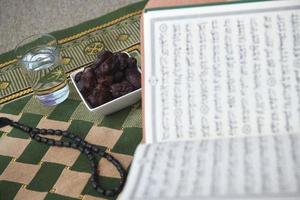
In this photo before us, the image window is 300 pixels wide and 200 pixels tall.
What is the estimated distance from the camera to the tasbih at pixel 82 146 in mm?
594

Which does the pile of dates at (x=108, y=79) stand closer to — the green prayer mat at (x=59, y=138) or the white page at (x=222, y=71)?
the green prayer mat at (x=59, y=138)

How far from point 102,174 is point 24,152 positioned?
0.42 ft

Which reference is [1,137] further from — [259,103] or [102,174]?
[259,103]

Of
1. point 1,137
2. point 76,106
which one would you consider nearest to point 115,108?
point 76,106

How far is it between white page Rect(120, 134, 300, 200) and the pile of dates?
21 cm

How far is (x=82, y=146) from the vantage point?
2.14 ft

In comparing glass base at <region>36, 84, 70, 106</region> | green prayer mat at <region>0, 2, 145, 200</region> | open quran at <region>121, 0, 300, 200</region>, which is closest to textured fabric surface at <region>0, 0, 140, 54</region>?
green prayer mat at <region>0, 2, 145, 200</region>

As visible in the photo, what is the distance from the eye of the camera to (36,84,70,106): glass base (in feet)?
2.40

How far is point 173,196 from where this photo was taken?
40cm

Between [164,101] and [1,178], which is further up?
[164,101]

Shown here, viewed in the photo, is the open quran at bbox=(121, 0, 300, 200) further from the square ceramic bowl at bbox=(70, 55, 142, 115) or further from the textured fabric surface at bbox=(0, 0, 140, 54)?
the textured fabric surface at bbox=(0, 0, 140, 54)

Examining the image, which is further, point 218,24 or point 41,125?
point 41,125

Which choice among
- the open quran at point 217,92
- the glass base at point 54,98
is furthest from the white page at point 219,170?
the glass base at point 54,98

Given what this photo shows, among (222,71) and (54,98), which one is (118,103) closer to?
(54,98)
